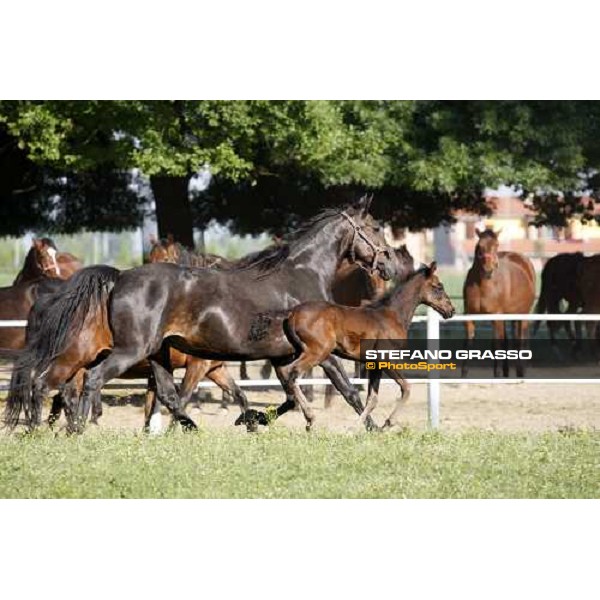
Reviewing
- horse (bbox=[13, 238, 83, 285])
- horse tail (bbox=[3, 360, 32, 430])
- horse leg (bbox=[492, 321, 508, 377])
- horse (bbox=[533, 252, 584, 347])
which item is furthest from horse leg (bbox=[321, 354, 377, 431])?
horse (bbox=[533, 252, 584, 347])

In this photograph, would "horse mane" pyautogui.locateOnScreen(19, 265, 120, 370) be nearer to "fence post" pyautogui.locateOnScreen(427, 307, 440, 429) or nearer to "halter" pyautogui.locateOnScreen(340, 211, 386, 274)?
"halter" pyautogui.locateOnScreen(340, 211, 386, 274)

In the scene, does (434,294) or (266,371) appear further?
(266,371)

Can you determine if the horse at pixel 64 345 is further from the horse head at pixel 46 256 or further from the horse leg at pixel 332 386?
the horse leg at pixel 332 386

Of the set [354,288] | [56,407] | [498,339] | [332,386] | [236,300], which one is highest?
[236,300]

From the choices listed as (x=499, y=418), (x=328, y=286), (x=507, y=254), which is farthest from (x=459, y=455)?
(x=507, y=254)

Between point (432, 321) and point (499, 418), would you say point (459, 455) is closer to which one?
point (432, 321)

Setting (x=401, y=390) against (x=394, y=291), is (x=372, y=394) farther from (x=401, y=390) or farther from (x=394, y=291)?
(x=394, y=291)

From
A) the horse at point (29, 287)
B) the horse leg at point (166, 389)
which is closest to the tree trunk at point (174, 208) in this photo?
the horse at point (29, 287)

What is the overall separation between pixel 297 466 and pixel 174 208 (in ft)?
22.0

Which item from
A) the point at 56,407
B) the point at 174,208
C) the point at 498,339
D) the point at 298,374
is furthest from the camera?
the point at 174,208

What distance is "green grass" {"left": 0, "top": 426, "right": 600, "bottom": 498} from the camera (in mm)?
7324

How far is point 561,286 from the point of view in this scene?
48.1ft

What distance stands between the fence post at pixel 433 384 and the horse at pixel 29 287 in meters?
3.21

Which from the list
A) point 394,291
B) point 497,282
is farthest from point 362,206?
point 497,282
